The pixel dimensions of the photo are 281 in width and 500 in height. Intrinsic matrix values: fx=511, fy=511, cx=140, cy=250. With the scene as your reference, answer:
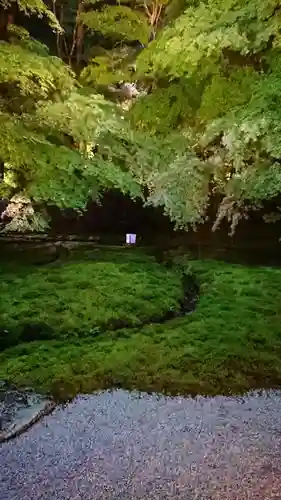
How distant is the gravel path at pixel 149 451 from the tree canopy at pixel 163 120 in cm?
437

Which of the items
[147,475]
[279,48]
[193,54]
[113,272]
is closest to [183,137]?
[193,54]

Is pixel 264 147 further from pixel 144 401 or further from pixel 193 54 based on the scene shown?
pixel 144 401

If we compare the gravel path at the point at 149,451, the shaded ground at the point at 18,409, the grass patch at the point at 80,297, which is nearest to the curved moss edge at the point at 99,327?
the grass patch at the point at 80,297

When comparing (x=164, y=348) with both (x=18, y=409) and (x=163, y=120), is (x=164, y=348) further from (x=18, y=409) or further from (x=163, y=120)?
(x=163, y=120)

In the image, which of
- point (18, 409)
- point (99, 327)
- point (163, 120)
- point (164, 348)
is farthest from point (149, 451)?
point (163, 120)

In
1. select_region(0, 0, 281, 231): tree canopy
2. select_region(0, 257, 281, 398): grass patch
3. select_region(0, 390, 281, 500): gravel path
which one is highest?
select_region(0, 0, 281, 231): tree canopy

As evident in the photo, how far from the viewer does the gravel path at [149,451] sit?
2678mm

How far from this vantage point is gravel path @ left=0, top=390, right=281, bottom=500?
105 inches

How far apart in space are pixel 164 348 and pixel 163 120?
5.80 meters

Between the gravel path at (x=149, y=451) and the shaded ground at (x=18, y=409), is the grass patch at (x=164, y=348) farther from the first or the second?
the gravel path at (x=149, y=451)

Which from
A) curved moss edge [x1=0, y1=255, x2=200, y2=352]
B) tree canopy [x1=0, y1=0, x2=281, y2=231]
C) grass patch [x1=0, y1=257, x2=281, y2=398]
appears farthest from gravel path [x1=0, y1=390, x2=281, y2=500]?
tree canopy [x1=0, y1=0, x2=281, y2=231]

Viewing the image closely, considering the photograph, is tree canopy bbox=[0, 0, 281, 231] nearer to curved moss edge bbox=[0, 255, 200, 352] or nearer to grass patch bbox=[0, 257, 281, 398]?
grass patch bbox=[0, 257, 281, 398]

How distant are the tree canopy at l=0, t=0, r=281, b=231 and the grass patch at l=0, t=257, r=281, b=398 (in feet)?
6.04

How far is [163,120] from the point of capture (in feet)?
31.0
